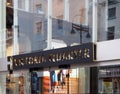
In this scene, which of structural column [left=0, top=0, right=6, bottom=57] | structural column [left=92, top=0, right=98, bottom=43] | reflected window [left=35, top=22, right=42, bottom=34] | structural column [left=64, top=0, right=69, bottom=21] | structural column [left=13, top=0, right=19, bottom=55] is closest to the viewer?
structural column [left=92, top=0, right=98, bottom=43]

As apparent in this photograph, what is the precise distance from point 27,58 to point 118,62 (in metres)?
4.51

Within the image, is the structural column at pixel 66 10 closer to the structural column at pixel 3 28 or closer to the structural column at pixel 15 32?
the structural column at pixel 15 32

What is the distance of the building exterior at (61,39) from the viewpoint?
13078 mm

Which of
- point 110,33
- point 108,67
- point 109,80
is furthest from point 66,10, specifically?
point 109,80

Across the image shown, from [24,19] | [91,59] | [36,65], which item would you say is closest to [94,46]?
[91,59]

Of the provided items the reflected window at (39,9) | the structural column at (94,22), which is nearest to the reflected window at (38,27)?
the reflected window at (39,9)

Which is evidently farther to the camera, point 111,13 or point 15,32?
point 15,32

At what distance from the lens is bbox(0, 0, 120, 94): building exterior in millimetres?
13078

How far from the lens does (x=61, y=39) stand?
49.0ft

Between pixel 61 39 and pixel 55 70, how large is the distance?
113 centimetres

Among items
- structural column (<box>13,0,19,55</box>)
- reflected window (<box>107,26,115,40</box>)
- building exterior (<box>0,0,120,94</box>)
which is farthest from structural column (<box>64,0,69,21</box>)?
structural column (<box>13,0,19,55</box>)

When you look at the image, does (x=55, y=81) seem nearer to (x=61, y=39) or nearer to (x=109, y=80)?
(x=61, y=39)

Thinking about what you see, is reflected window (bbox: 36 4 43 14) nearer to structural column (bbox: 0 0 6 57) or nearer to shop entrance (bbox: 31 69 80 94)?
shop entrance (bbox: 31 69 80 94)

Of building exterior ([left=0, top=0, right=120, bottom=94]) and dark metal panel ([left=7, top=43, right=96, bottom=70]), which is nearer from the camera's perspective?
building exterior ([left=0, top=0, right=120, bottom=94])
